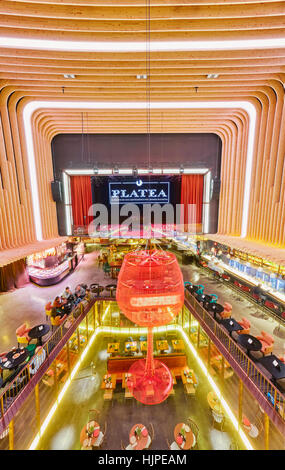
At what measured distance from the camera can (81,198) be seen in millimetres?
8711

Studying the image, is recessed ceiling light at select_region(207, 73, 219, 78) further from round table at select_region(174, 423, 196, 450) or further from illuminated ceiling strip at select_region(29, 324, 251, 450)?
round table at select_region(174, 423, 196, 450)

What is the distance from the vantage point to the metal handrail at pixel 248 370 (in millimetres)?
3418

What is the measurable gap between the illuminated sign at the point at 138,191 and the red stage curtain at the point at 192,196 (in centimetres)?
102

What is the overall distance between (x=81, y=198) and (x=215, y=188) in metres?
5.87

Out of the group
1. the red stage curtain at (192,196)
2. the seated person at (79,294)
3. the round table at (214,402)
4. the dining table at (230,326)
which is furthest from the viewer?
the red stage curtain at (192,196)

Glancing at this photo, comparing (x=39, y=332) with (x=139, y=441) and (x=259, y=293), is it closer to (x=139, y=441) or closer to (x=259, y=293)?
(x=139, y=441)

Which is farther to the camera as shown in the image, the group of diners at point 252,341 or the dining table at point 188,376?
the dining table at point 188,376

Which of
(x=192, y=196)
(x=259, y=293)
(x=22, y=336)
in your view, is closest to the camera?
(x=22, y=336)

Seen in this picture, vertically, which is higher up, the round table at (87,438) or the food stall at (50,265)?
the food stall at (50,265)

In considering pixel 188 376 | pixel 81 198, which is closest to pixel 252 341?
pixel 188 376

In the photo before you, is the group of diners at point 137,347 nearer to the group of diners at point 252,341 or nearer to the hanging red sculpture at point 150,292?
the group of diners at point 252,341

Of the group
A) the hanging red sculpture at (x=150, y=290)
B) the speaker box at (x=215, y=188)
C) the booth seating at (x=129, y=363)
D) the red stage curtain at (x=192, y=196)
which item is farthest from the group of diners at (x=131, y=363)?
the speaker box at (x=215, y=188)

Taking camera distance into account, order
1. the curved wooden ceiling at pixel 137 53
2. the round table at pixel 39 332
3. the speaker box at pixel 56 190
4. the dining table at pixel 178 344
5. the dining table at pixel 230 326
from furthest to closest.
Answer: the dining table at pixel 178 344, the speaker box at pixel 56 190, the dining table at pixel 230 326, the round table at pixel 39 332, the curved wooden ceiling at pixel 137 53

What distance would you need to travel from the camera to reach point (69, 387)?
6.37m
